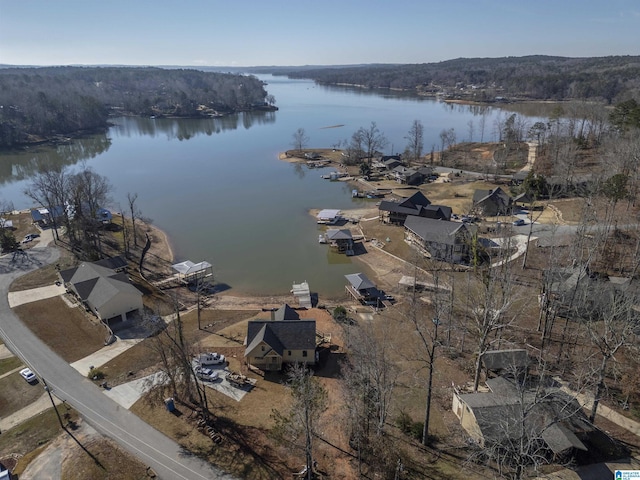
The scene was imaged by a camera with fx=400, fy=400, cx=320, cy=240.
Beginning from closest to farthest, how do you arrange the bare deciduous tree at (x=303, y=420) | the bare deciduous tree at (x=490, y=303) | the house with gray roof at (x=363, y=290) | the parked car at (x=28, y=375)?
the bare deciduous tree at (x=303, y=420)
the bare deciduous tree at (x=490, y=303)
the parked car at (x=28, y=375)
the house with gray roof at (x=363, y=290)

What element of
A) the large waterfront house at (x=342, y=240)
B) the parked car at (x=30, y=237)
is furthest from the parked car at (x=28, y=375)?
the large waterfront house at (x=342, y=240)

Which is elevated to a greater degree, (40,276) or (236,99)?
(236,99)

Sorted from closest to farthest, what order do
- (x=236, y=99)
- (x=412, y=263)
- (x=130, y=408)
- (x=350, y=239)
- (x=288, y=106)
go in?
(x=130, y=408)
(x=412, y=263)
(x=350, y=239)
(x=236, y=99)
(x=288, y=106)

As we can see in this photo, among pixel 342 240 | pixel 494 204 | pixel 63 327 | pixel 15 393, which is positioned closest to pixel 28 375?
pixel 15 393

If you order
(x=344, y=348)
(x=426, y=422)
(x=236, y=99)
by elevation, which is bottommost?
(x=344, y=348)

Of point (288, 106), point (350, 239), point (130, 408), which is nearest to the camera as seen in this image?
point (130, 408)

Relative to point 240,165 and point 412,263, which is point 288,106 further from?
point 412,263

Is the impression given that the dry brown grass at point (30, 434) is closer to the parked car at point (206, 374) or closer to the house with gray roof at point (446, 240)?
the parked car at point (206, 374)

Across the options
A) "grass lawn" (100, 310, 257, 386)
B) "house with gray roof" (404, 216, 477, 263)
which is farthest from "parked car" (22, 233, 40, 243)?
"house with gray roof" (404, 216, 477, 263)

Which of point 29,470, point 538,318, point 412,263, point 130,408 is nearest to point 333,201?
point 412,263
